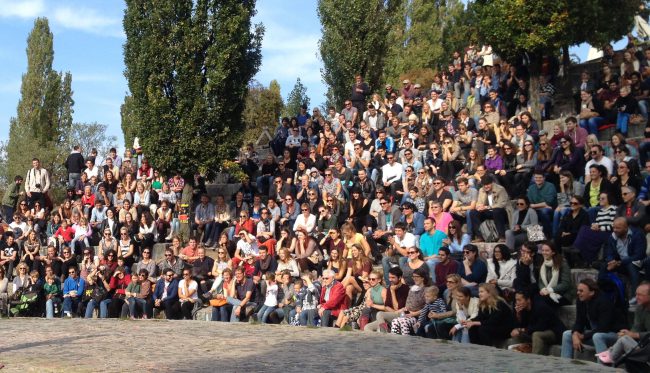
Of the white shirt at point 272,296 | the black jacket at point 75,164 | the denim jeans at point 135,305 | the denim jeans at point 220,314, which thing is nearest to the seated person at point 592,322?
the white shirt at point 272,296

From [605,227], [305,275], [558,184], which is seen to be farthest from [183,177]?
[605,227]

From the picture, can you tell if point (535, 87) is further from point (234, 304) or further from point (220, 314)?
point (220, 314)

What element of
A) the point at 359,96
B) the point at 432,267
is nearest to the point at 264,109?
the point at 359,96

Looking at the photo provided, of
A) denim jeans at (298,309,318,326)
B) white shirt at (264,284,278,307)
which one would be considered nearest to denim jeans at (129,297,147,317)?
white shirt at (264,284,278,307)

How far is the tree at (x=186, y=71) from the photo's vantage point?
23.9 m

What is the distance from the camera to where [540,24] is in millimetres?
23375

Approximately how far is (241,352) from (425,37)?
36.3 metres

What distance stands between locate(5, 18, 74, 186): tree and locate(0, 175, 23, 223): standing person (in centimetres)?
2224

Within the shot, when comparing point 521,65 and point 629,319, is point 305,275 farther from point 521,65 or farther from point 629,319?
point 521,65

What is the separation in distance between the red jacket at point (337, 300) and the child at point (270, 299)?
1.44 meters

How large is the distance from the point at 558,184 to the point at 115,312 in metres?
9.57

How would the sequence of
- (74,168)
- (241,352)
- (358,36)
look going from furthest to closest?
(358,36)
(74,168)
(241,352)

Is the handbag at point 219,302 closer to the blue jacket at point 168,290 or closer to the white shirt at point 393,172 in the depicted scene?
the blue jacket at point 168,290

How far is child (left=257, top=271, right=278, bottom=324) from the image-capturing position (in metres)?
17.1
